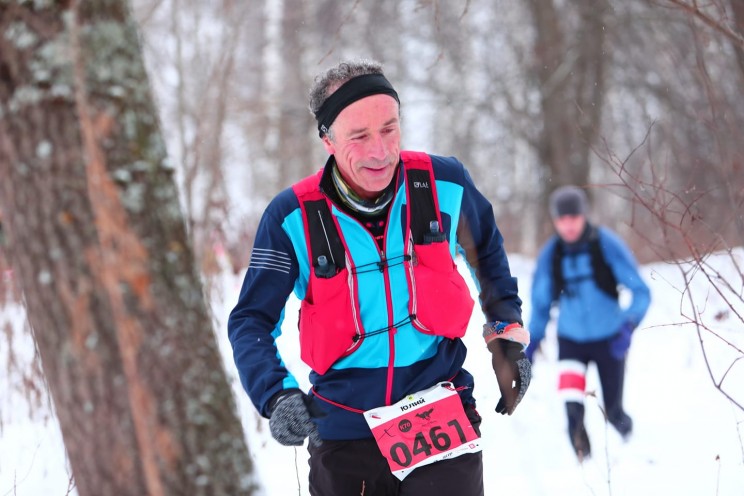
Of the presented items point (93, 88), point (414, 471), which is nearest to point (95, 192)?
point (93, 88)

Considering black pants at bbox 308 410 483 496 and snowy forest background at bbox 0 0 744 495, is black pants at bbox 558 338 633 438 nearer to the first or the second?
snowy forest background at bbox 0 0 744 495

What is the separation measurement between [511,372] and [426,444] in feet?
1.20

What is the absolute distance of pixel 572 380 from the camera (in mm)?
4734

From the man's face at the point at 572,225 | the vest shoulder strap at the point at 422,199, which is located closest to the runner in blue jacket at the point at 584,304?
the man's face at the point at 572,225

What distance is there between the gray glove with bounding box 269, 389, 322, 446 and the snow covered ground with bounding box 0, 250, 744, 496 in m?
0.87

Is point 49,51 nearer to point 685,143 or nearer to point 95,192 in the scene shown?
point 95,192

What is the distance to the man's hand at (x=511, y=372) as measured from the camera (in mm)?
2359

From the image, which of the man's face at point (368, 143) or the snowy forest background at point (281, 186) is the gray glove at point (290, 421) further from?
the man's face at point (368, 143)

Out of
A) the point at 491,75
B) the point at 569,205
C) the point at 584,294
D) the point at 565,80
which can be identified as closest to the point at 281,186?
the point at 491,75

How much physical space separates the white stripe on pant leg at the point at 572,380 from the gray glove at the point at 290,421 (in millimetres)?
2992

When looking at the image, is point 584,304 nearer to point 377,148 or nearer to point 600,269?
point 600,269

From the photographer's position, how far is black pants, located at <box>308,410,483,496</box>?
89.5 inches

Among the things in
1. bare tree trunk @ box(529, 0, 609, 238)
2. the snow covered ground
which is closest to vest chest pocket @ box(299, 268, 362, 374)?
the snow covered ground

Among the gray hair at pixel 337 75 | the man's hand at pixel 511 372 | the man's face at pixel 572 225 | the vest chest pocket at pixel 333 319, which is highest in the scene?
the gray hair at pixel 337 75
